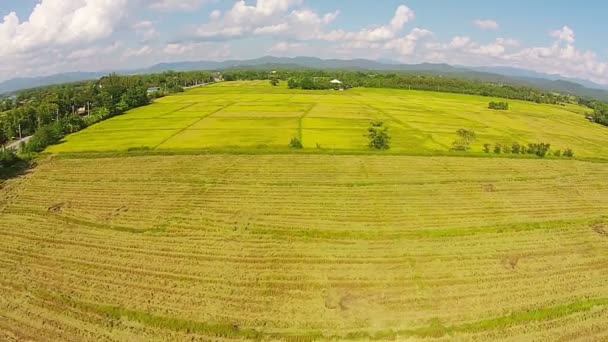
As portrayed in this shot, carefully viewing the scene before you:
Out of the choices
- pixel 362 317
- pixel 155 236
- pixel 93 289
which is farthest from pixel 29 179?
pixel 362 317

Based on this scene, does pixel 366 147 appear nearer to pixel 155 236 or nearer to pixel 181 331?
pixel 155 236

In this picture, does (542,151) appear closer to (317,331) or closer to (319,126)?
(319,126)

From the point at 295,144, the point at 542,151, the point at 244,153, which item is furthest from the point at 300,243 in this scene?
the point at 542,151

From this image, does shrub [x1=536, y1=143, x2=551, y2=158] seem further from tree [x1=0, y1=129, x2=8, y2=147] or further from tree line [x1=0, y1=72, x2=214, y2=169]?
tree [x1=0, y1=129, x2=8, y2=147]

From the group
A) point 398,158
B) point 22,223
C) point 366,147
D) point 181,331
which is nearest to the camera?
point 181,331

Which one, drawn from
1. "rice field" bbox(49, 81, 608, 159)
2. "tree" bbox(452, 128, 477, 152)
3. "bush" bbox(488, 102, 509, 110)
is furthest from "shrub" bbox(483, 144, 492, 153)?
"bush" bbox(488, 102, 509, 110)
